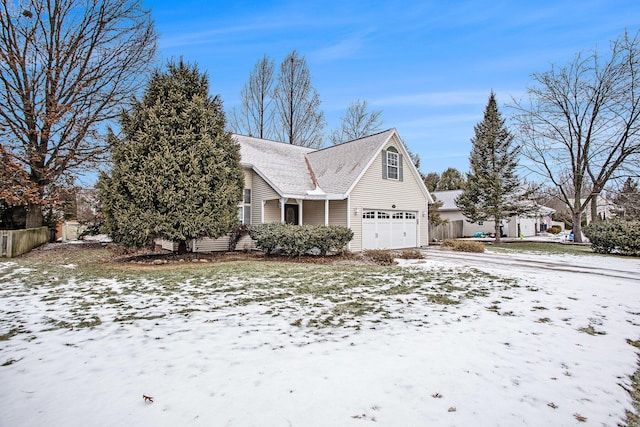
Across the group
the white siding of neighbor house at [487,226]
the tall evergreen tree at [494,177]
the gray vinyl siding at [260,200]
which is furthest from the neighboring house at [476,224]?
the gray vinyl siding at [260,200]

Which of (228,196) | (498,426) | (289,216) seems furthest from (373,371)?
(289,216)

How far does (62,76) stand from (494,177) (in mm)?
24336

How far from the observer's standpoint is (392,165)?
17.1m

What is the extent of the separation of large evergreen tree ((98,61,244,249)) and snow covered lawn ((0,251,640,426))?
12.1 feet

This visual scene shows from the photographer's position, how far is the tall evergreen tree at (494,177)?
21.8 metres

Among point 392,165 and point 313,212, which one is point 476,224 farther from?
point 313,212

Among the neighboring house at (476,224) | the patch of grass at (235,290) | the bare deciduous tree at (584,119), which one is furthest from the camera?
the neighboring house at (476,224)

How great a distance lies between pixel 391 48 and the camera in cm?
1792

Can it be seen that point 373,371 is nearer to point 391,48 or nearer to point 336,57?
point 391,48

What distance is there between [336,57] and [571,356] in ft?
66.1

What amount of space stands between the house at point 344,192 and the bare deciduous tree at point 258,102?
9.90m

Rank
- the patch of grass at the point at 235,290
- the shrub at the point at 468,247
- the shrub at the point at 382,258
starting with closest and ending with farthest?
the patch of grass at the point at 235,290 < the shrub at the point at 382,258 < the shrub at the point at 468,247

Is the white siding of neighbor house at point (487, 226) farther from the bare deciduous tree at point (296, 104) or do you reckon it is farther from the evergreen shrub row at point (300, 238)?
the evergreen shrub row at point (300, 238)

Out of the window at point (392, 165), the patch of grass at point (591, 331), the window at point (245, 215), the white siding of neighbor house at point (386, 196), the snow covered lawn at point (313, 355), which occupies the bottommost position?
the patch of grass at point (591, 331)
